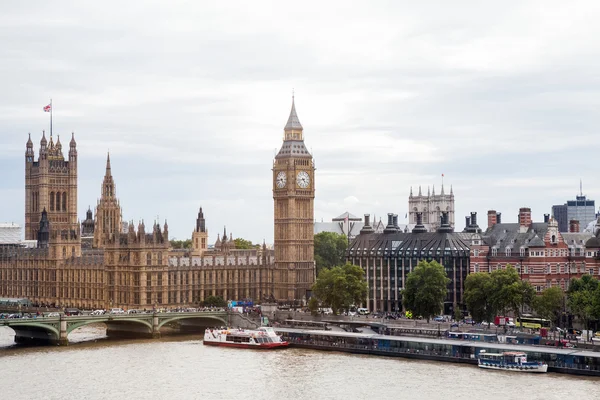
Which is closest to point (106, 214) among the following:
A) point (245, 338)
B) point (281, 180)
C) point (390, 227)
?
point (281, 180)

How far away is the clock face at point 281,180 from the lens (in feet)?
521

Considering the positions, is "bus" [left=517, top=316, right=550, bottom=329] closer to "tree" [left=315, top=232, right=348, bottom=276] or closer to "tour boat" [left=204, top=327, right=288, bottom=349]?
"tour boat" [left=204, top=327, right=288, bottom=349]

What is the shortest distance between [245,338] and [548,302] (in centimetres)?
3171

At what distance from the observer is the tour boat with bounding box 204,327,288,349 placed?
11875 centimetres

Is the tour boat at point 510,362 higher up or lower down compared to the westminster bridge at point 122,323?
lower down

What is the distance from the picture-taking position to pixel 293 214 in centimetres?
15788

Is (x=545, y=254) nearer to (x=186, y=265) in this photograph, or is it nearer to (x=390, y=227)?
(x=390, y=227)

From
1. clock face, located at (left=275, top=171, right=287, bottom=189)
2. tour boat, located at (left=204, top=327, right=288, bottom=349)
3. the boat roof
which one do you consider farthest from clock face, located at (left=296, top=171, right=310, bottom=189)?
the boat roof

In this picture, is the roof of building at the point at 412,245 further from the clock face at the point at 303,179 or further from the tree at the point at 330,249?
the tree at the point at 330,249

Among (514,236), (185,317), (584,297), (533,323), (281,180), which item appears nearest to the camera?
(584,297)

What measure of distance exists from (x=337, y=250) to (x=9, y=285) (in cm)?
5376

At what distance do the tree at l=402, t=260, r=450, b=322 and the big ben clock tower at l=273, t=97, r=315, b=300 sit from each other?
31.9 m

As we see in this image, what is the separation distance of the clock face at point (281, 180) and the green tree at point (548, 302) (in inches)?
2001

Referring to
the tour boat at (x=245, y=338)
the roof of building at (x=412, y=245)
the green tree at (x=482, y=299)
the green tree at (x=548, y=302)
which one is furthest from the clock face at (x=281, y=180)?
the green tree at (x=548, y=302)
